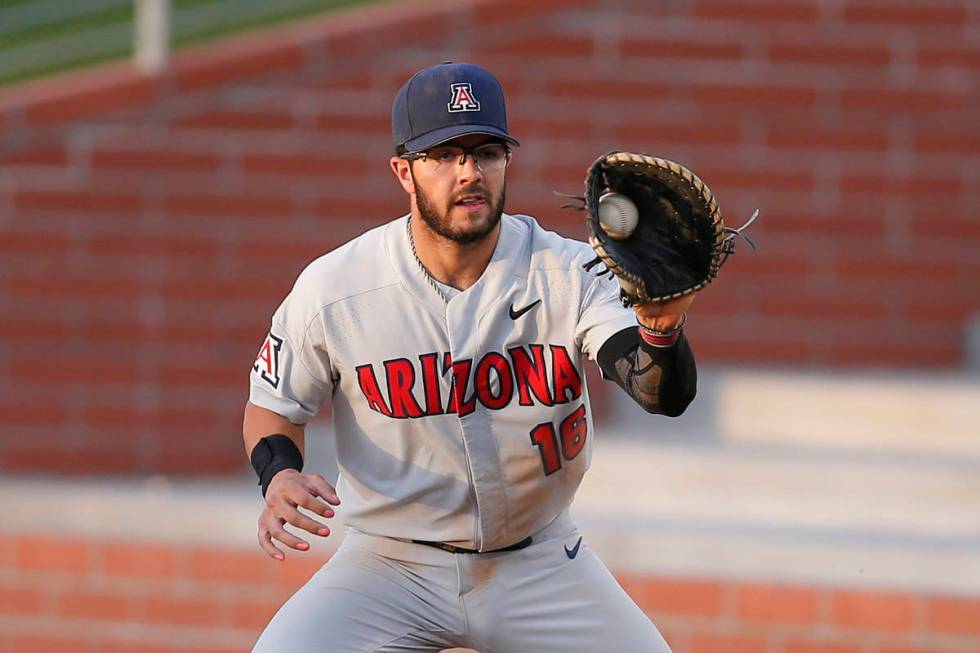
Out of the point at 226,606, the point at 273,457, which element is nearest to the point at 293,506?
the point at 273,457

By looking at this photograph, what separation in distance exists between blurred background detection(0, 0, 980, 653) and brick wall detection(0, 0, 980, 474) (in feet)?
0.04

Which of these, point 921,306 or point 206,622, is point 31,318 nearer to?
point 206,622

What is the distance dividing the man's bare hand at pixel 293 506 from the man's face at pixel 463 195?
703mm

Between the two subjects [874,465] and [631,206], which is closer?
[631,206]

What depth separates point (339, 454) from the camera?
13.6 feet

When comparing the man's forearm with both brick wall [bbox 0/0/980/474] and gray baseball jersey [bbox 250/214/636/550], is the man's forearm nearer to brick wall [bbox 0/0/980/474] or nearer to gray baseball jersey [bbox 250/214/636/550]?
gray baseball jersey [bbox 250/214/636/550]

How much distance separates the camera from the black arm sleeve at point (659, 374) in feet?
11.7

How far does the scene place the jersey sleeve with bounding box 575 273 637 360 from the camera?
12.6ft

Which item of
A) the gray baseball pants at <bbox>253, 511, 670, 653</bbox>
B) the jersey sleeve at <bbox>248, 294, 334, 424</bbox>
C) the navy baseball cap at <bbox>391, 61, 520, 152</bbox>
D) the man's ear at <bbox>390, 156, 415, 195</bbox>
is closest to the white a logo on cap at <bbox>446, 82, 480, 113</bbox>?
the navy baseball cap at <bbox>391, 61, 520, 152</bbox>

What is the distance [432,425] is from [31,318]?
12.1 ft

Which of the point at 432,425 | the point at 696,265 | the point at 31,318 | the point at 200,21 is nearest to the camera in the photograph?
the point at 696,265

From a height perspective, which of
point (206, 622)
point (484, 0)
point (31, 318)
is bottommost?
point (206, 622)

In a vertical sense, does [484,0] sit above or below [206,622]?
above

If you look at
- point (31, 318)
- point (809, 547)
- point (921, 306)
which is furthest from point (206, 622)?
point (921, 306)
